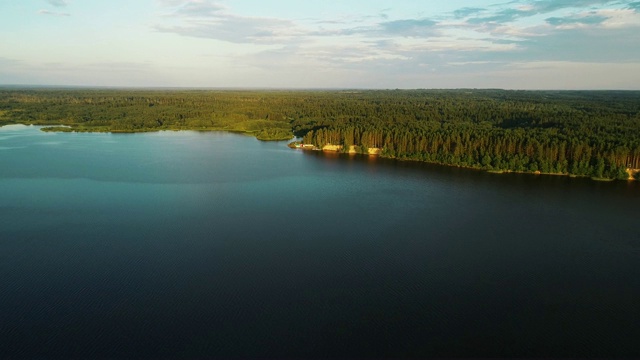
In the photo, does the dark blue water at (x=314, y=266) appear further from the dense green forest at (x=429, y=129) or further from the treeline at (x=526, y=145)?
the dense green forest at (x=429, y=129)

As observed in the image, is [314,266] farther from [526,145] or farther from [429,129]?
[429,129]

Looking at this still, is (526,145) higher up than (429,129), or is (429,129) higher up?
(429,129)

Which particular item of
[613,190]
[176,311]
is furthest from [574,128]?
[176,311]

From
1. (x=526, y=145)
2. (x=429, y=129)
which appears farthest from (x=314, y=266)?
(x=429, y=129)

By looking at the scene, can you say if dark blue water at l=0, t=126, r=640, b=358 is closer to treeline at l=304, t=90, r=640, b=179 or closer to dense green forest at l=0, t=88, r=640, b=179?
treeline at l=304, t=90, r=640, b=179

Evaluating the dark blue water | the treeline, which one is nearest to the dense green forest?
the treeline

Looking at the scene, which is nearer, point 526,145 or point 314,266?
point 314,266

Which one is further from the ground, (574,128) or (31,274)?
(574,128)

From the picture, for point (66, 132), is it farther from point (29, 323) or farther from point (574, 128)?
point (574, 128)
